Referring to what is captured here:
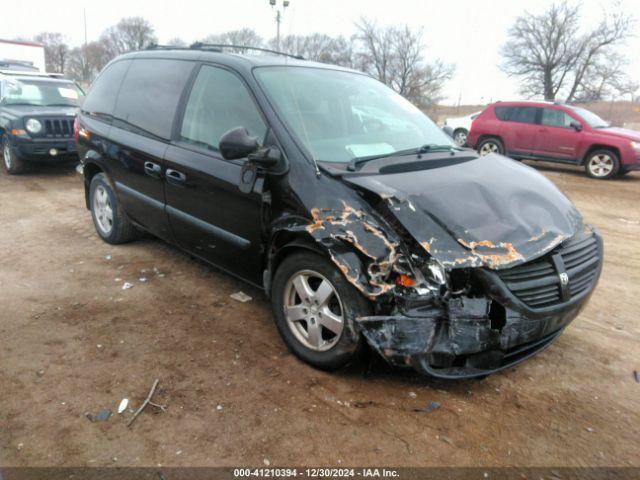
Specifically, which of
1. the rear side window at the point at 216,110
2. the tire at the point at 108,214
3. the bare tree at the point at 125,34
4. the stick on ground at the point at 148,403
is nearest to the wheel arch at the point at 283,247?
the rear side window at the point at 216,110

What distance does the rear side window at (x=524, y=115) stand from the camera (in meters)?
12.3

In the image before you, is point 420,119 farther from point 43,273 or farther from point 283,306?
point 43,273

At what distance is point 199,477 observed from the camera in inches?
89.1

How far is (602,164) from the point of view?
11.4m

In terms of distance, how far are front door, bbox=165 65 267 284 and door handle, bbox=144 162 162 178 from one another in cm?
13

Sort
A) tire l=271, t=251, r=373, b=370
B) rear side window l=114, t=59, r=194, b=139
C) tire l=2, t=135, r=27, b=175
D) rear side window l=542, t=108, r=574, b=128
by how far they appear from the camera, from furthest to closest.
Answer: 1. rear side window l=542, t=108, r=574, b=128
2. tire l=2, t=135, r=27, b=175
3. rear side window l=114, t=59, r=194, b=139
4. tire l=271, t=251, r=373, b=370

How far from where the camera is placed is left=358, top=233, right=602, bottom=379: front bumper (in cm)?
251

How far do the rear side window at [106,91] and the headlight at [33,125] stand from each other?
167 inches

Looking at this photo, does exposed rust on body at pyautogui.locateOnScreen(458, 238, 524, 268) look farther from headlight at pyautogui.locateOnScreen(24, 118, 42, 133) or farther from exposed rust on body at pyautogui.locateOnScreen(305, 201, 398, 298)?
headlight at pyautogui.locateOnScreen(24, 118, 42, 133)

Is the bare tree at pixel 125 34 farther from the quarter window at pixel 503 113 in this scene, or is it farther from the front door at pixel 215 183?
the front door at pixel 215 183

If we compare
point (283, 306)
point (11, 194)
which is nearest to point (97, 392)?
point (283, 306)

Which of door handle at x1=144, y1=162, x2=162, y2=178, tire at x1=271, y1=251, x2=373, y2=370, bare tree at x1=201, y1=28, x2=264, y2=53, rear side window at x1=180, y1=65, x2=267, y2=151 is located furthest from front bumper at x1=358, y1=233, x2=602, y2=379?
bare tree at x1=201, y1=28, x2=264, y2=53

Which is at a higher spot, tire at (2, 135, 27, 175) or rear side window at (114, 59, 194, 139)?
rear side window at (114, 59, 194, 139)

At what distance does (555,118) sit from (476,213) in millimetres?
10846
